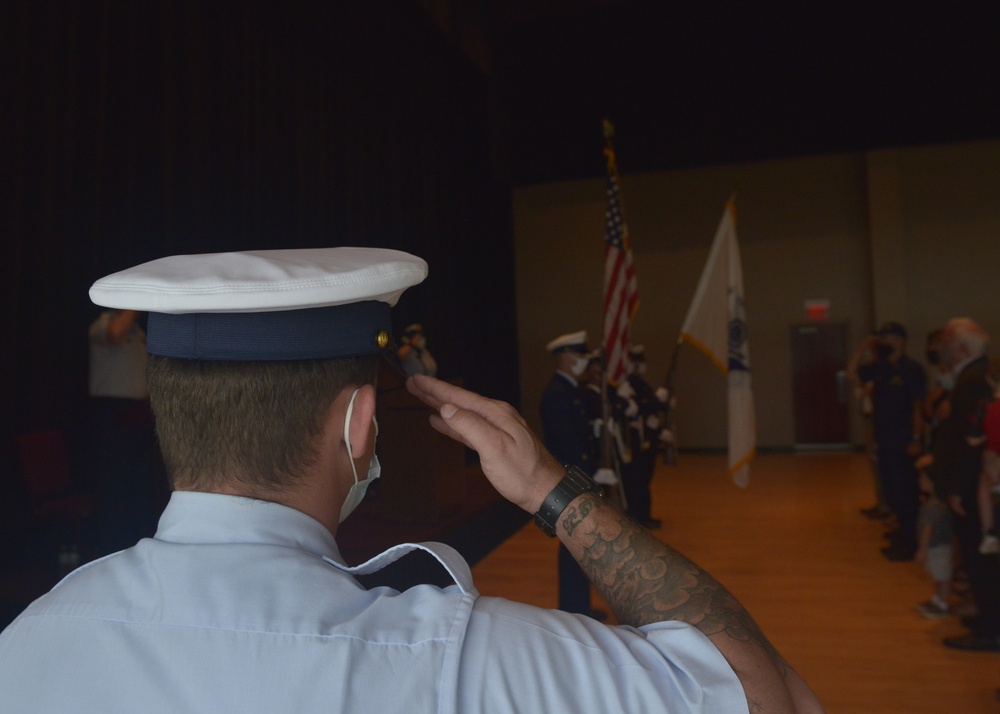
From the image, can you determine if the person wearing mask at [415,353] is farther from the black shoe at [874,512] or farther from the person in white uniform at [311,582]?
the person in white uniform at [311,582]

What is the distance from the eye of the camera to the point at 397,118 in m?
7.77

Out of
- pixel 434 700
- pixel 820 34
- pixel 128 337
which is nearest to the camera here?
pixel 434 700

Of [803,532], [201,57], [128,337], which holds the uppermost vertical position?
[201,57]

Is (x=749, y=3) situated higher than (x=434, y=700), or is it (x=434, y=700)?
(x=749, y=3)

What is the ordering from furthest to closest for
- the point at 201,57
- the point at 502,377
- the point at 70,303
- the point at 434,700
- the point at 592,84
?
the point at 502,377, the point at 592,84, the point at 201,57, the point at 70,303, the point at 434,700

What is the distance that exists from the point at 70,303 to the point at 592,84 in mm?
5903

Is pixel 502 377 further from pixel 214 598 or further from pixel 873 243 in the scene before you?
pixel 214 598

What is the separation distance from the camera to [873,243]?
10.0 m

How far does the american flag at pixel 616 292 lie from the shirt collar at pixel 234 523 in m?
4.06

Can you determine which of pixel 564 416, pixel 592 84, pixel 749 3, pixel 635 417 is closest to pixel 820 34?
pixel 749 3

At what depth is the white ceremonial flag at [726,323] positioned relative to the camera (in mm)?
5207

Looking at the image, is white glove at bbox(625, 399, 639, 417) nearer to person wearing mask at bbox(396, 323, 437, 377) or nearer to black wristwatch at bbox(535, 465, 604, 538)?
person wearing mask at bbox(396, 323, 437, 377)

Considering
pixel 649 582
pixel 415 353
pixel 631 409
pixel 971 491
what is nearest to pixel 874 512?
pixel 631 409

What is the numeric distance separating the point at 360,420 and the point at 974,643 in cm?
397
